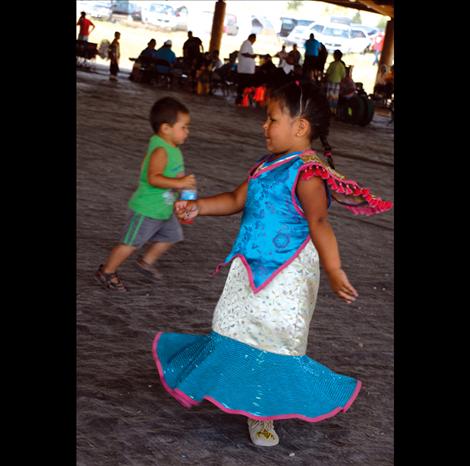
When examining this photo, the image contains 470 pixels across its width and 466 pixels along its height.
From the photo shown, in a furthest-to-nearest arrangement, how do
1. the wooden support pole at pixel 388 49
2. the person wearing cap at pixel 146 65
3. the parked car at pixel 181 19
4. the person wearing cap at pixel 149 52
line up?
the parked car at pixel 181 19 < the wooden support pole at pixel 388 49 < the person wearing cap at pixel 149 52 < the person wearing cap at pixel 146 65

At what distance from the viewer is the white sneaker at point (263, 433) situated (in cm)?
319

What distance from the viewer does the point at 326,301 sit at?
17.1 ft

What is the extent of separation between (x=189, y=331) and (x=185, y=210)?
113 centimetres

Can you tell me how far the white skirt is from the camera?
3.18 meters

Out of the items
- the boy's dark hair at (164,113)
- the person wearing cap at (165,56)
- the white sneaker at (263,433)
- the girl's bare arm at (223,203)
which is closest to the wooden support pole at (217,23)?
the person wearing cap at (165,56)

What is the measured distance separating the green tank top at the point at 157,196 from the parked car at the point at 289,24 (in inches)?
1464

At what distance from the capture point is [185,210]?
10.9 feet

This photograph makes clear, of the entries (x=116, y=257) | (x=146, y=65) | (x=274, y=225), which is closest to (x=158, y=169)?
(x=116, y=257)

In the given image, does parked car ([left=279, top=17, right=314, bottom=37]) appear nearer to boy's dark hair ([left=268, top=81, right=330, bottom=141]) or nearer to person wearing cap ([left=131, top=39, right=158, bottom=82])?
person wearing cap ([left=131, top=39, right=158, bottom=82])

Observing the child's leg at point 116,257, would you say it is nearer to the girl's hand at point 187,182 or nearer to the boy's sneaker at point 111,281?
the boy's sneaker at point 111,281

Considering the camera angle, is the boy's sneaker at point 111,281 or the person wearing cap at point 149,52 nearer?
the boy's sneaker at point 111,281
